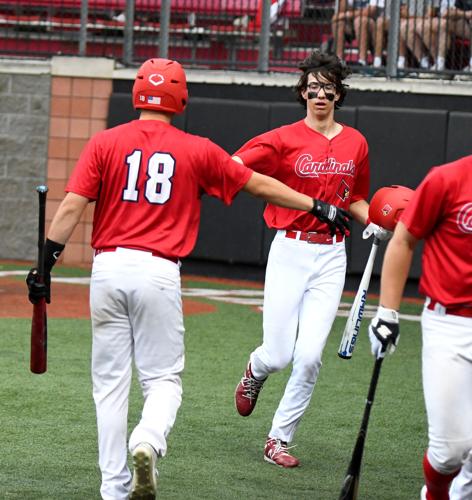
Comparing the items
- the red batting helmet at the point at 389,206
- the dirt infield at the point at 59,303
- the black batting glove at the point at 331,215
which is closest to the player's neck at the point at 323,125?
the red batting helmet at the point at 389,206

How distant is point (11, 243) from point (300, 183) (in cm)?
1027

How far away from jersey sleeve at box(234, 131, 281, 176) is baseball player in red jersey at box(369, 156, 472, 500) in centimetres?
201

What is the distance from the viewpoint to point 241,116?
1510 cm

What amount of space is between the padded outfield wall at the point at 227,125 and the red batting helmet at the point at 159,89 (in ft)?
29.3

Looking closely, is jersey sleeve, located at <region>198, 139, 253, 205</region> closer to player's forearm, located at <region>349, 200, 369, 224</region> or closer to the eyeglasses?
the eyeglasses

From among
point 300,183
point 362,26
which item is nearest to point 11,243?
point 362,26

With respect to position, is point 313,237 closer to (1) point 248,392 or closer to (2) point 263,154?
(2) point 263,154

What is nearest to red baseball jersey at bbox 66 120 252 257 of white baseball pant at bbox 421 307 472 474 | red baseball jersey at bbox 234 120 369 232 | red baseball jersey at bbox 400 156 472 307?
red baseball jersey at bbox 400 156 472 307

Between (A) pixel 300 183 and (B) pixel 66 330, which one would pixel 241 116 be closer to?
(B) pixel 66 330

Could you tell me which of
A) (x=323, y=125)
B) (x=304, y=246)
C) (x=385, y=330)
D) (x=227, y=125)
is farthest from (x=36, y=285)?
(x=227, y=125)

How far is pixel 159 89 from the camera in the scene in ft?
17.9

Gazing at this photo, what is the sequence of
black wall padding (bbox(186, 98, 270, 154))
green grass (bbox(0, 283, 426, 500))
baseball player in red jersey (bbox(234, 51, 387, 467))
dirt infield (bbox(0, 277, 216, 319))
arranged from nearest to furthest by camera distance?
1. green grass (bbox(0, 283, 426, 500))
2. baseball player in red jersey (bbox(234, 51, 387, 467))
3. dirt infield (bbox(0, 277, 216, 319))
4. black wall padding (bbox(186, 98, 270, 154))

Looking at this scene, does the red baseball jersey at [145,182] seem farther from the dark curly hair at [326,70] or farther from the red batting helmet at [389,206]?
the dark curly hair at [326,70]

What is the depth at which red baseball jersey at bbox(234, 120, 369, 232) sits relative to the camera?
6.81m
